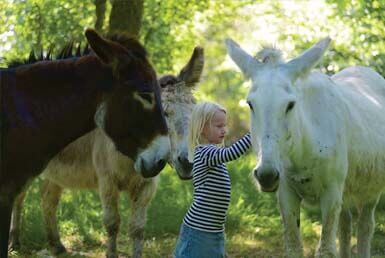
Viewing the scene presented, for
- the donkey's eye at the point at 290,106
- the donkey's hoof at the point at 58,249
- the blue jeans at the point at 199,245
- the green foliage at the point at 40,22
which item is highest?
the donkey's eye at the point at 290,106

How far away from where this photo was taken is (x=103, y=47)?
4379mm

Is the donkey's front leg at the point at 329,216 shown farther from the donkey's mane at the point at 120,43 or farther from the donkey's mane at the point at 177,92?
the donkey's mane at the point at 177,92

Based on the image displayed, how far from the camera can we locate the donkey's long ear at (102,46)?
4.34 m

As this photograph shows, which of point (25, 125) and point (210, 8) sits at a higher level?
point (25, 125)

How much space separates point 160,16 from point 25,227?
5054 mm

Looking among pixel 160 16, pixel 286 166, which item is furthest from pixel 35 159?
pixel 160 16

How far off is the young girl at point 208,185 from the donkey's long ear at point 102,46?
713 millimetres

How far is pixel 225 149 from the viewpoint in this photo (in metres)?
4.27

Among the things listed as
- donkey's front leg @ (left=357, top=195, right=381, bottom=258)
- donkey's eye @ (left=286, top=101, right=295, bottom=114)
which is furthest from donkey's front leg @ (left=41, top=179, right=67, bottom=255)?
donkey's eye @ (left=286, top=101, right=295, bottom=114)

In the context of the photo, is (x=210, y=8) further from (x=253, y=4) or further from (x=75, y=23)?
(x=75, y=23)

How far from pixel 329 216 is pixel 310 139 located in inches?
22.6

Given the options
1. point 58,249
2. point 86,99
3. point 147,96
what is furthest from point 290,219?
point 58,249

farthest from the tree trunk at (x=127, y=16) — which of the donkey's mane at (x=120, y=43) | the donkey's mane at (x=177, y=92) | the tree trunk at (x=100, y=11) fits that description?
the donkey's mane at (x=120, y=43)

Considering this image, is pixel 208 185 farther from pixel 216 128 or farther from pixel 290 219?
pixel 290 219
